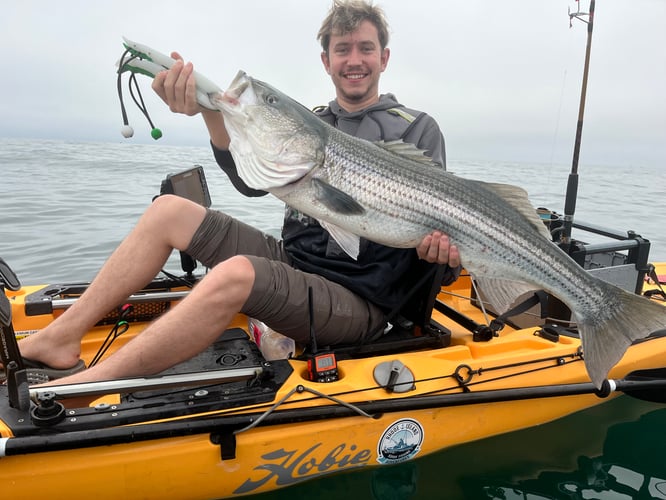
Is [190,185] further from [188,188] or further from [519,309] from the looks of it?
[519,309]

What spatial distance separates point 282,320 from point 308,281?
0.26 meters

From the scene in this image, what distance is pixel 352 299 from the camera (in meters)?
2.94

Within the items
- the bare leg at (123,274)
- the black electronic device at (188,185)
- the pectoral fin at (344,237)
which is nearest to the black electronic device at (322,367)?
the pectoral fin at (344,237)

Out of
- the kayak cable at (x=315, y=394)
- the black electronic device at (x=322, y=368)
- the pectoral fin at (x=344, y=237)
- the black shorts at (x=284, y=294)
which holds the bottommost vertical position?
the kayak cable at (x=315, y=394)

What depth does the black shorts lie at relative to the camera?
2.67m

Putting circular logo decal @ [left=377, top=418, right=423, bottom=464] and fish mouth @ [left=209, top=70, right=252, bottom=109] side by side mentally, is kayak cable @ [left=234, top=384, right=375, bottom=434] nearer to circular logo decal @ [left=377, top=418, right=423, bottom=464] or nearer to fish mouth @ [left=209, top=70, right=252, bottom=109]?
circular logo decal @ [left=377, top=418, right=423, bottom=464]

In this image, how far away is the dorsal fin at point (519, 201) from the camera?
8.93ft

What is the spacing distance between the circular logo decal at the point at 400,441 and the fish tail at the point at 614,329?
3.16ft

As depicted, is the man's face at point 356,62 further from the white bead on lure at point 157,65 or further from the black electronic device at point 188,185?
the black electronic device at point 188,185

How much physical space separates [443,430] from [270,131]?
191cm

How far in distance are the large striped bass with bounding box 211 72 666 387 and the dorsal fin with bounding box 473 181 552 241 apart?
0.15 ft

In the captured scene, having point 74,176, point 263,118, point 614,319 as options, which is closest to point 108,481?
point 263,118

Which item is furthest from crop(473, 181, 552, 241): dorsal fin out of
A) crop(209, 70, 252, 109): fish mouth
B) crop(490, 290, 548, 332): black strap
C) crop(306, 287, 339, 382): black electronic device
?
crop(209, 70, 252, 109): fish mouth

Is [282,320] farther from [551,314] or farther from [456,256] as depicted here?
[551,314]
